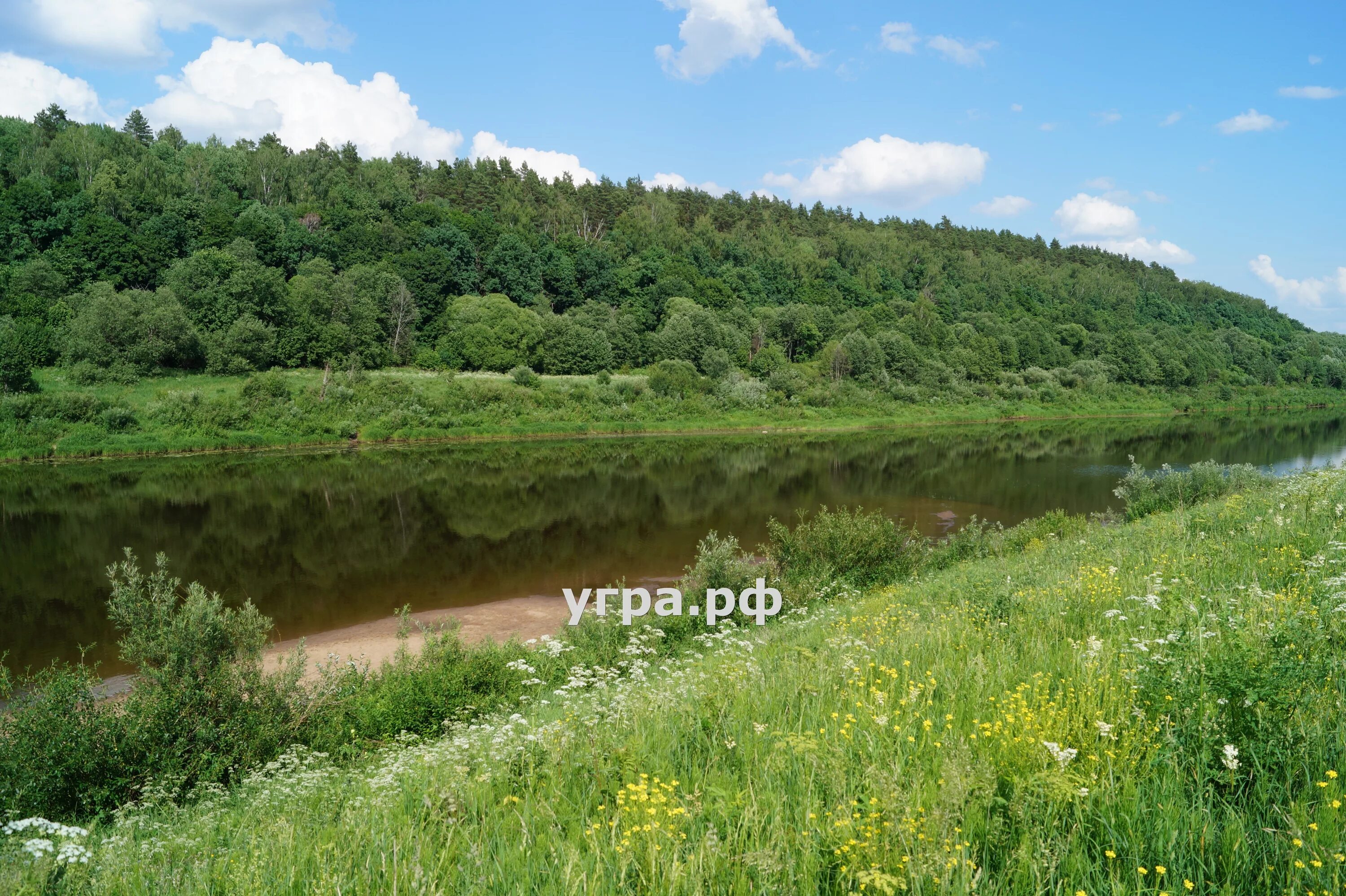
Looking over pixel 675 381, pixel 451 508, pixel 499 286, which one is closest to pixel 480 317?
pixel 499 286

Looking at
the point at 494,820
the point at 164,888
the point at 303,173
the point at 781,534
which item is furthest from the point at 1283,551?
the point at 303,173

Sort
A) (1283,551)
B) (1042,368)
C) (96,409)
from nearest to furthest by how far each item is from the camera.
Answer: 1. (1283,551)
2. (96,409)
3. (1042,368)

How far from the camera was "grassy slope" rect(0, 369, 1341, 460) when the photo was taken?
41500 millimetres

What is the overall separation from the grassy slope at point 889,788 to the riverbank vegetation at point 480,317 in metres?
45.8

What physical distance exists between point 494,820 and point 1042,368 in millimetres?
100716

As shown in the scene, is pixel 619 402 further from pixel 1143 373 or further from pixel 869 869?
pixel 1143 373

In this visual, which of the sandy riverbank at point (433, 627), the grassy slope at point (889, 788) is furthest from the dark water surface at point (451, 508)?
the grassy slope at point (889, 788)

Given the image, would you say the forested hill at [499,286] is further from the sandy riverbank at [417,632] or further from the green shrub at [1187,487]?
the green shrub at [1187,487]

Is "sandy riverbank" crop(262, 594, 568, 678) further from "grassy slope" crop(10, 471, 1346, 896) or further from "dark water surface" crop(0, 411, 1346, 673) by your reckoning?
"grassy slope" crop(10, 471, 1346, 896)

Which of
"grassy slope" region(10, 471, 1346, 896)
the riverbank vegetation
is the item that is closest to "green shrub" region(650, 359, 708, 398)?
the riverbank vegetation

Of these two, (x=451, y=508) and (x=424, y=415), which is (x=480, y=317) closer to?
(x=424, y=415)

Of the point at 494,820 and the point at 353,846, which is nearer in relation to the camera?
the point at 353,846

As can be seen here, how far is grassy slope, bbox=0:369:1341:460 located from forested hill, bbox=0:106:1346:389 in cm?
431

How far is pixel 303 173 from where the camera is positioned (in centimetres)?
9806
